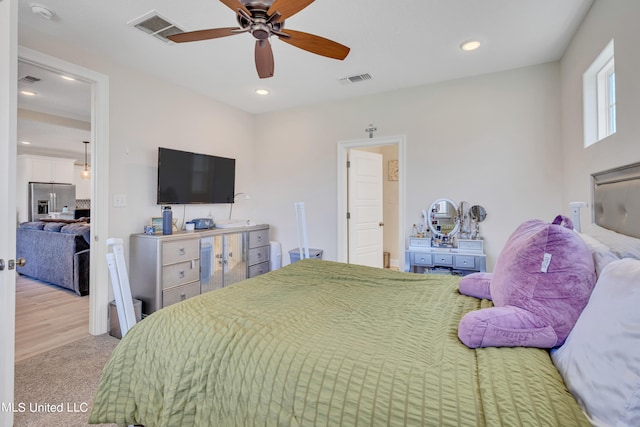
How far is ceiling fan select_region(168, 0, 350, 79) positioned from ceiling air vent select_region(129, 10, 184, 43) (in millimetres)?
636

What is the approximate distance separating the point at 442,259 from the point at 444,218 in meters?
0.53

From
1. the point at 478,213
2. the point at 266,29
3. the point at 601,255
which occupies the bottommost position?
the point at 601,255

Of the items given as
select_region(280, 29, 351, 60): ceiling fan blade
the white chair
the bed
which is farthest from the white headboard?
the white chair

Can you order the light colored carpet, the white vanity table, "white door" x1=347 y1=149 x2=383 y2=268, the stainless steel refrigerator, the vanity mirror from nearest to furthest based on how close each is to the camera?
1. the light colored carpet
2. the white vanity table
3. the vanity mirror
4. "white door" x1=347 y1=149 x2=383 y2=268
5. the stainless steel refrigerator

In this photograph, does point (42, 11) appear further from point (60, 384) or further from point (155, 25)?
point (60, 384)

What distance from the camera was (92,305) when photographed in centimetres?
286

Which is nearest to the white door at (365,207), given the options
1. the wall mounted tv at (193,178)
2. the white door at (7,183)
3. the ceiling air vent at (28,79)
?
the wall mounted tv at (193,178)

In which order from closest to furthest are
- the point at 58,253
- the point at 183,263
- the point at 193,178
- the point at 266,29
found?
the point at 266,29 < the point at 183,263 < the point at 193,178 < the point at 58,253

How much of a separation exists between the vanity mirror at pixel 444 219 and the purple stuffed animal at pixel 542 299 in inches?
94.5

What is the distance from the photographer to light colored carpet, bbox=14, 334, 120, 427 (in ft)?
5.78

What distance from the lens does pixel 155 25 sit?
94.2 inches

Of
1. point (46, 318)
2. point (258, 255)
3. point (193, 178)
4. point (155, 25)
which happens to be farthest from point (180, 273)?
point (155, 25)

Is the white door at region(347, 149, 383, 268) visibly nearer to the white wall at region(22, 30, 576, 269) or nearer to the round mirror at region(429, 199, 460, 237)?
the white wall at region(22, 30, 576, 269)

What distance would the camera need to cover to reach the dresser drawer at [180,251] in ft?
9.75
